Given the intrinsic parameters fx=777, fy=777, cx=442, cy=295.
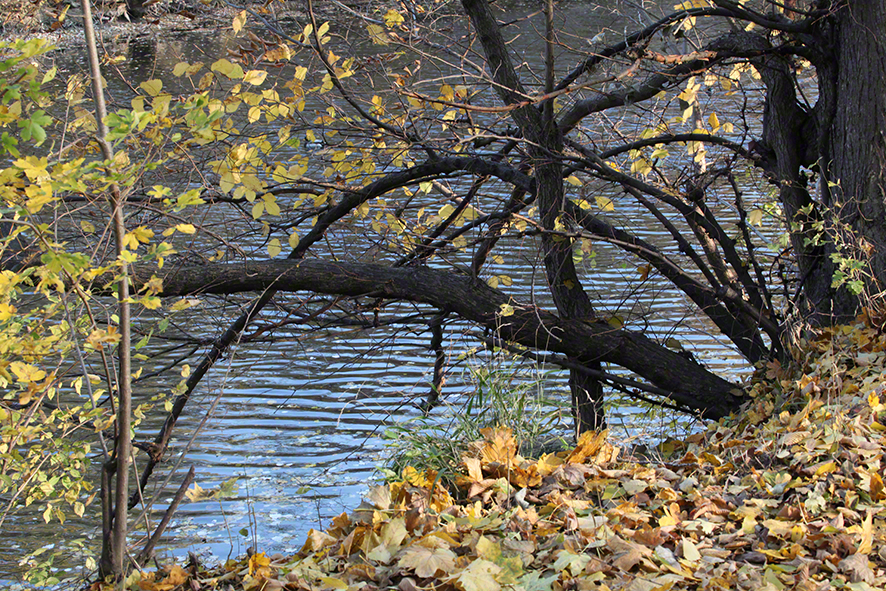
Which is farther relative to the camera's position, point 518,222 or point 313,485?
point 313,485

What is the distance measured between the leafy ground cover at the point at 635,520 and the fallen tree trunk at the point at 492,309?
898 millimetres

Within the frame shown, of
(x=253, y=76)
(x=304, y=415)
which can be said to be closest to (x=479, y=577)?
(x=253, y=76)

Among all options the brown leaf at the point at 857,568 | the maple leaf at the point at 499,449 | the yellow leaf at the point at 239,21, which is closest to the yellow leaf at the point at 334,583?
the maple leaf at the point at 499,449

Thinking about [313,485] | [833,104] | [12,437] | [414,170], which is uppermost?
[833,104]

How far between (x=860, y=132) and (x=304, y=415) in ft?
17.6

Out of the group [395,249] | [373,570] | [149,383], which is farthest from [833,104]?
[149,383]

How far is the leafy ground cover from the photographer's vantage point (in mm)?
2686

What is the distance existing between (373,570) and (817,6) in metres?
3.93

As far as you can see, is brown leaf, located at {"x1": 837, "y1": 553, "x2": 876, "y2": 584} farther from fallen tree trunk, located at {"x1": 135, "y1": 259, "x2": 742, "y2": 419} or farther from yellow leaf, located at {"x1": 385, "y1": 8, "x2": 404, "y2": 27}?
yellow leaf, located at {"x1": 385, "y1": 8, "x2": 404, "y2": 27}

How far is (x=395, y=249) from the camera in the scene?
5762mm

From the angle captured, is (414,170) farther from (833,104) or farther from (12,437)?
(12,437)

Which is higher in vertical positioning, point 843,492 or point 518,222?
point 518,222

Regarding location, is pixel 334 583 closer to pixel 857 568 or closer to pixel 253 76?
pixel 857 568

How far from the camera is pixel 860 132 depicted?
4.41 meters
